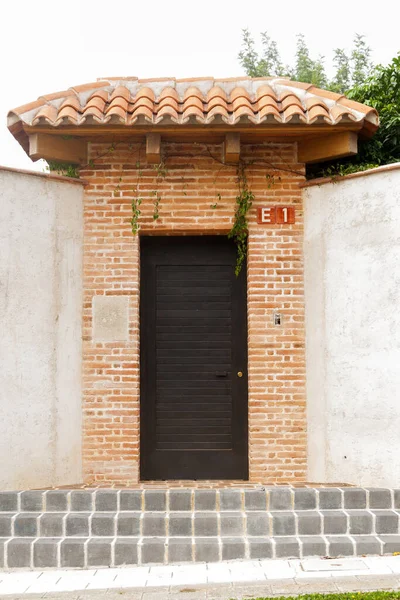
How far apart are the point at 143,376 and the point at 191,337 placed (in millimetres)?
691

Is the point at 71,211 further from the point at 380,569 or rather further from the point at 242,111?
the point at 380,569

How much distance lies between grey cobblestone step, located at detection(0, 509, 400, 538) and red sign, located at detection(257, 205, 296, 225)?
306 centimetres

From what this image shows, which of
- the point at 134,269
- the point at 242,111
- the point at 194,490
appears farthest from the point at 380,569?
the point at 242,111

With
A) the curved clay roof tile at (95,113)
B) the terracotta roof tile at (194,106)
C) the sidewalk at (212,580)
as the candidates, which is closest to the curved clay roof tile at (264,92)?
the terracotta roof tile at (194,106)

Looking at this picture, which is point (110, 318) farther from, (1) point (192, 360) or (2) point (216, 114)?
(2) point (216, 114)

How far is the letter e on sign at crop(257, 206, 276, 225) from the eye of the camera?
6.91 metres

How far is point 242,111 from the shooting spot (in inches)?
248

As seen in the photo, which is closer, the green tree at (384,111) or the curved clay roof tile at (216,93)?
the curved clay roof tile at (216,93)

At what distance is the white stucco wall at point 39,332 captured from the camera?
6.29 m

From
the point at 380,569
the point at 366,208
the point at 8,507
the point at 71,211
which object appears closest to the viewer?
the point at 380,569

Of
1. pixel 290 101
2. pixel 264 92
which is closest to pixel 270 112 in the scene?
pixel 290 101

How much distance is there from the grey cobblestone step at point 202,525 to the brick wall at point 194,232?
1.05 meters

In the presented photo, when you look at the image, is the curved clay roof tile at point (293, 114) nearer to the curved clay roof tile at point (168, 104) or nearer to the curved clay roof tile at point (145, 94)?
the curved clay roof tile at point (168, 104)

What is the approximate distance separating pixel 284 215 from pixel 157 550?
12.1ft
